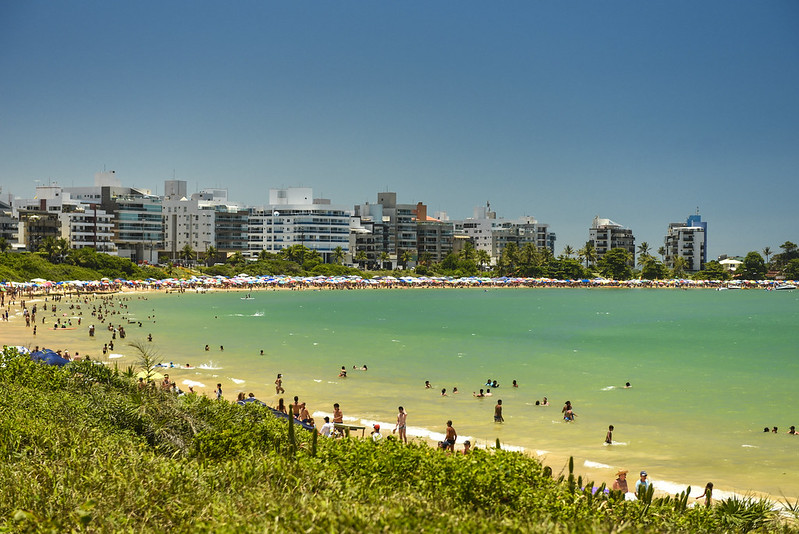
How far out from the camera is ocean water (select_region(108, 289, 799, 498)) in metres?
22.4

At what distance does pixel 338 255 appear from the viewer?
152 meters

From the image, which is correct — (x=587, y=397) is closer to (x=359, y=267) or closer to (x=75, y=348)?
(x=75, y=348)

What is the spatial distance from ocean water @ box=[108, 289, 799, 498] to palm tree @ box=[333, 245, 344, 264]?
7098cm

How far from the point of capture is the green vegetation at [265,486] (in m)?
9.29

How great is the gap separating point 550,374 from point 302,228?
122 meters

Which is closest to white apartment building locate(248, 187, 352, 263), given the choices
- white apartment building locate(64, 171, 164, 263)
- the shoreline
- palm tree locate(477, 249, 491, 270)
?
white apartment building locate(64, 171, 164, 263)

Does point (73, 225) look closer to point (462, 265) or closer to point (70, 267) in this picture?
point (70, 267)

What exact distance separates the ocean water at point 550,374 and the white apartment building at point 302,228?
74054mm

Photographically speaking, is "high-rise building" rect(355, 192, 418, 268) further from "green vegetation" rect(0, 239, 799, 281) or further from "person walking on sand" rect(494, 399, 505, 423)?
"person walking on sand" rect(494, 399, 505, 423)

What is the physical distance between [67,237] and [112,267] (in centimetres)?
1908

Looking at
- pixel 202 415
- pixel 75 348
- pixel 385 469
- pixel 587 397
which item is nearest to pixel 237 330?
pixel 75 348

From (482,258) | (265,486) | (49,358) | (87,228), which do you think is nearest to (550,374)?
(49,358)

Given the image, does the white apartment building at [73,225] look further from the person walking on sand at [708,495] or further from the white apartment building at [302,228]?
the person walking on sand at [708,495]

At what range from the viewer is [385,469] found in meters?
12.6
